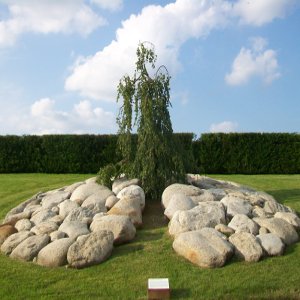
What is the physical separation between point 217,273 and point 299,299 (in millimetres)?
947

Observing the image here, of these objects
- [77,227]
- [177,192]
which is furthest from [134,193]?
[77,227]

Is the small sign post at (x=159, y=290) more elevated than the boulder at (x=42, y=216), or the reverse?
the boulder at (x=42, y=216)

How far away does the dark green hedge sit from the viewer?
13.3 m

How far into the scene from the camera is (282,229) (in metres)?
4.78

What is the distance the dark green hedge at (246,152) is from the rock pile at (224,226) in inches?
267

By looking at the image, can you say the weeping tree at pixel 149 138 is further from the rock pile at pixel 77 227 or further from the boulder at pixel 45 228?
the boulder at pixel 45 228

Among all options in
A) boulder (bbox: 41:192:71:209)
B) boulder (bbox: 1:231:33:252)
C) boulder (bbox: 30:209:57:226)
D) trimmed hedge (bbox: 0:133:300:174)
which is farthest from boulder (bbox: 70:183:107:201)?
trimmed hedge (bbox: 0:133:300:174)

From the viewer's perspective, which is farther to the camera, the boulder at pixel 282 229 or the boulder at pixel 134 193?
the boulder at pixel 134 193

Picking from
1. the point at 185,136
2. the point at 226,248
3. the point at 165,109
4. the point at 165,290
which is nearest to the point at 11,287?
the point at 165,290

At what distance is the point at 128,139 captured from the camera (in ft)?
23.3

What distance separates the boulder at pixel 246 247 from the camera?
401 cm

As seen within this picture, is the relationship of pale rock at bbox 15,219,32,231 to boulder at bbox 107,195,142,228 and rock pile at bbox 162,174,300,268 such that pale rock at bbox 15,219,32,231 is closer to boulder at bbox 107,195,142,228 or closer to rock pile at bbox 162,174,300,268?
boulder at bbox 107,195,142,228

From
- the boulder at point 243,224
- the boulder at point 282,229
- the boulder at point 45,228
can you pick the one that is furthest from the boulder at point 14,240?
the boulder at point 282,229

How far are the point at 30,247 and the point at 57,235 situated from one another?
0.43m
